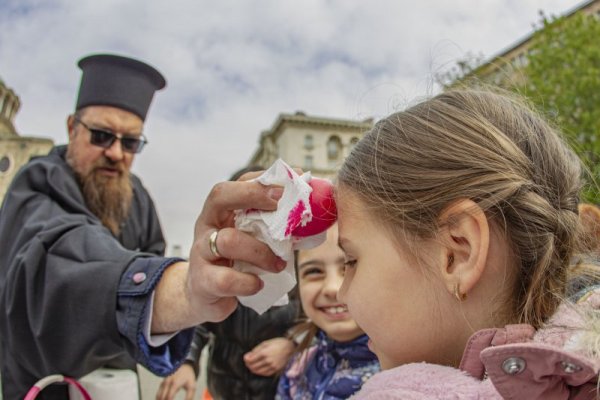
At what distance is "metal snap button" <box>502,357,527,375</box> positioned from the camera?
2.09 feet

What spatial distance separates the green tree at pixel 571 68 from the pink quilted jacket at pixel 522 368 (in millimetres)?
11915

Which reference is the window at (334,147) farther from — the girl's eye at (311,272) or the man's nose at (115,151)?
the girl's eye at (311,272)

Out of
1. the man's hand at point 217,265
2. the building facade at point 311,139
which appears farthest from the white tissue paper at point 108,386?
the building facade at point 311,139

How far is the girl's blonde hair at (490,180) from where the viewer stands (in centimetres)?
83

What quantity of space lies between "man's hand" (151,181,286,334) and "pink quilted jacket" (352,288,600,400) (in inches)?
13.9

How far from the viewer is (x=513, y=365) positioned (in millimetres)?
641

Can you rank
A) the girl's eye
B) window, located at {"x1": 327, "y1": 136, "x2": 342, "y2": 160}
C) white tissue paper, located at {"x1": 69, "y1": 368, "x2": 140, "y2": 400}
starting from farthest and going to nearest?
window, located at {"x1": 327, "y1": 136, "x2": 342, "y2": 160}, the girl's eye, white tissue paper, located at {"x1": 69, "y1": 368, "x2": 140, "y2": 400}

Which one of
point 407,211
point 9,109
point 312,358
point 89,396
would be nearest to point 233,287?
point 407,211

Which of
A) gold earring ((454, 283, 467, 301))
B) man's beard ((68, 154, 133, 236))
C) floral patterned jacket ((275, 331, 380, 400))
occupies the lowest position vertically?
floral patterned jacket ((275, 331, 380, 400))

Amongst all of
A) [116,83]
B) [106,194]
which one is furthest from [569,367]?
[116,83]

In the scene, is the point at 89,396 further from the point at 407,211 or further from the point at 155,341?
the point at 407,211

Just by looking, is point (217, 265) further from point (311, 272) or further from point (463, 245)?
point (311, 272)

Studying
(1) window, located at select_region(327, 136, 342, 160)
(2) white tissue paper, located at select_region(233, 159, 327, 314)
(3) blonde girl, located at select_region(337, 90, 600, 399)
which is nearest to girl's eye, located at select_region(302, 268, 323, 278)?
(2) white tissue paper, located at select_region(233, 159, 327, 314)

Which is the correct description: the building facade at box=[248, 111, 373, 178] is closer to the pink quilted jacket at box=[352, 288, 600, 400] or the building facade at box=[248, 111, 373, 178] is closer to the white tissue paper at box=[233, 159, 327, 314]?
the white tissue paper at box=[233, 159, 327, 314]
